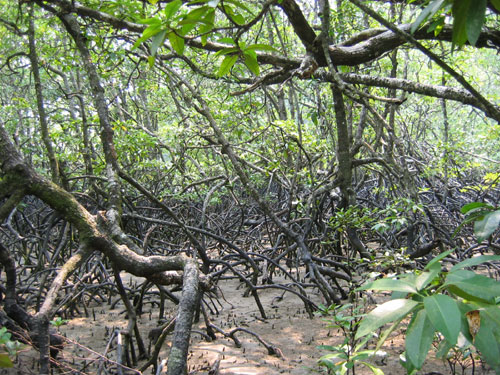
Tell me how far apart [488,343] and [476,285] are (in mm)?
87

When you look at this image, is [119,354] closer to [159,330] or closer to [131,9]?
[159,330]

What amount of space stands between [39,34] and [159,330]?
18.8 ft

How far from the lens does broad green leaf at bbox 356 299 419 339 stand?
0.63 metres

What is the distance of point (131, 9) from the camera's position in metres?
2.78

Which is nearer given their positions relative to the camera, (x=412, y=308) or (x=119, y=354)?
(x=412, y=308)

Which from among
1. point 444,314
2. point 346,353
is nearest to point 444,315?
point 444,314

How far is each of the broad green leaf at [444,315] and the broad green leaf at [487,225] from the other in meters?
0.34

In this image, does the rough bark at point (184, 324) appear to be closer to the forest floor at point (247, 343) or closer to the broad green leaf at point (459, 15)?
the forest floor at point (247, 343)

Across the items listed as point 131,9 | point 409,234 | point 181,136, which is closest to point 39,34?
point 181,136

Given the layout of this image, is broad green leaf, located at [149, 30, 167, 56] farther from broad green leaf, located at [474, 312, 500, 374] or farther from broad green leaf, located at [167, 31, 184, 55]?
broad green leaf, located at [474, 312, 500, 374]

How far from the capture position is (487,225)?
2.94 feet

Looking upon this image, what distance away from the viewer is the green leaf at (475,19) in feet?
2.19

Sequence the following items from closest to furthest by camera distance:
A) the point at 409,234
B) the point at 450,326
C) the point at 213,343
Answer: the point at 450,326
the point at 213,343
the point at 409,234

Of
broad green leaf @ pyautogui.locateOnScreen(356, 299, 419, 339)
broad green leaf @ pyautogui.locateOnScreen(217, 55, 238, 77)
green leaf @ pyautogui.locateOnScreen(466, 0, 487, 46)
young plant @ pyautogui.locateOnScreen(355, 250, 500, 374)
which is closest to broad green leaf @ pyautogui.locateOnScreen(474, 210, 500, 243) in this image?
young plant @ pyautogui.locateOnScreen(355, 250, 500, 374)
